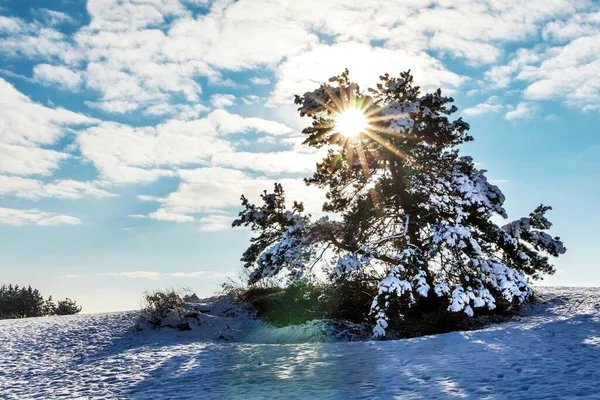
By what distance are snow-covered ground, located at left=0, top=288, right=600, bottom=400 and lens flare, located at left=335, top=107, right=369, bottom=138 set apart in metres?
7.59

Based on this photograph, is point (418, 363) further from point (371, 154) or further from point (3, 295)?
point (3, 295)

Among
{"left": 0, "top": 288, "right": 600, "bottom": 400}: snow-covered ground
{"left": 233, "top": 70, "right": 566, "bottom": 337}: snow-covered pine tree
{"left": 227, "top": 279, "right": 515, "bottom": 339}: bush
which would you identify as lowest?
{"left": 0, "top": 288, "right": 600, "bottom": 400}: snow-covered ground

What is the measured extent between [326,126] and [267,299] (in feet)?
24.8

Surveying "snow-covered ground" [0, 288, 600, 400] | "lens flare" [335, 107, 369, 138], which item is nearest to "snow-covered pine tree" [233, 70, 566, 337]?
"lens flare" [335, 107, 369, 138]

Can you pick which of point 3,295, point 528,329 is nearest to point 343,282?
point 528,329

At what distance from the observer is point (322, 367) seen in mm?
9422

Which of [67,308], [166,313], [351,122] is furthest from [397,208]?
[67,308]

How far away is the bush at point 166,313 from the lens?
643 inches

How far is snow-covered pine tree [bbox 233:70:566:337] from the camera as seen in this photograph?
53.0ft

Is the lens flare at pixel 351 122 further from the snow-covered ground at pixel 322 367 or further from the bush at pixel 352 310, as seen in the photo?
the snow-covered ground at pixel 322 367

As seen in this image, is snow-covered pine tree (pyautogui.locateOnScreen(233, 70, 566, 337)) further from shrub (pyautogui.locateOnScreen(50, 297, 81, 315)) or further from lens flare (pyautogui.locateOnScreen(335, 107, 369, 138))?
shrub (pyautogui.locateOnScreen(50, 297, 81, 315))

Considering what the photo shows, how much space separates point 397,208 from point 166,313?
8.78 m

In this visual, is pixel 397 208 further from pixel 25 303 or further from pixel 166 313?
pixel 25 303

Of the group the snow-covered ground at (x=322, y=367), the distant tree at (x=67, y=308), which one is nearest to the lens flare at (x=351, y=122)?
the snow-covered ground at (x=322, y=367)
